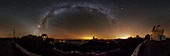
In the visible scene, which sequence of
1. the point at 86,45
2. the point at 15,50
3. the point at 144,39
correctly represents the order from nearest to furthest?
1. the point at 15,50
2. the point at 144,39
3. the point at 86,45

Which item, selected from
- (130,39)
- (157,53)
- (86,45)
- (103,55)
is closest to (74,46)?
(86,45)

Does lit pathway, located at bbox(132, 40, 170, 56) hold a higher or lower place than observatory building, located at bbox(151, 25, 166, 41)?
lower

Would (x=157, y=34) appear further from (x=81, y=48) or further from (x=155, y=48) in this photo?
(x=81, y=48)

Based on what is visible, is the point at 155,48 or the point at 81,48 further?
the point at 81,48

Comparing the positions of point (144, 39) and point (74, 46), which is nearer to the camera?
point (144, 39)

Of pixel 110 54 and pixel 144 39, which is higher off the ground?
pixel 144 39

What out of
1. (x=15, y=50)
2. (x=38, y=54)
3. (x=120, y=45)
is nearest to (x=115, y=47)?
(x=120, y=45)

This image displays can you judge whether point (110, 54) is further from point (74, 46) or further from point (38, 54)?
point (38, 54)

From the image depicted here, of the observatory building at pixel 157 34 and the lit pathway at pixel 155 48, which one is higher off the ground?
the observatory building at pixel 157 34

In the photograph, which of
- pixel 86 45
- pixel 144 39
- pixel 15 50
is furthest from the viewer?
pixel 86 45

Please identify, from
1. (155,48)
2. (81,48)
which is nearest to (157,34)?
(155,48)
